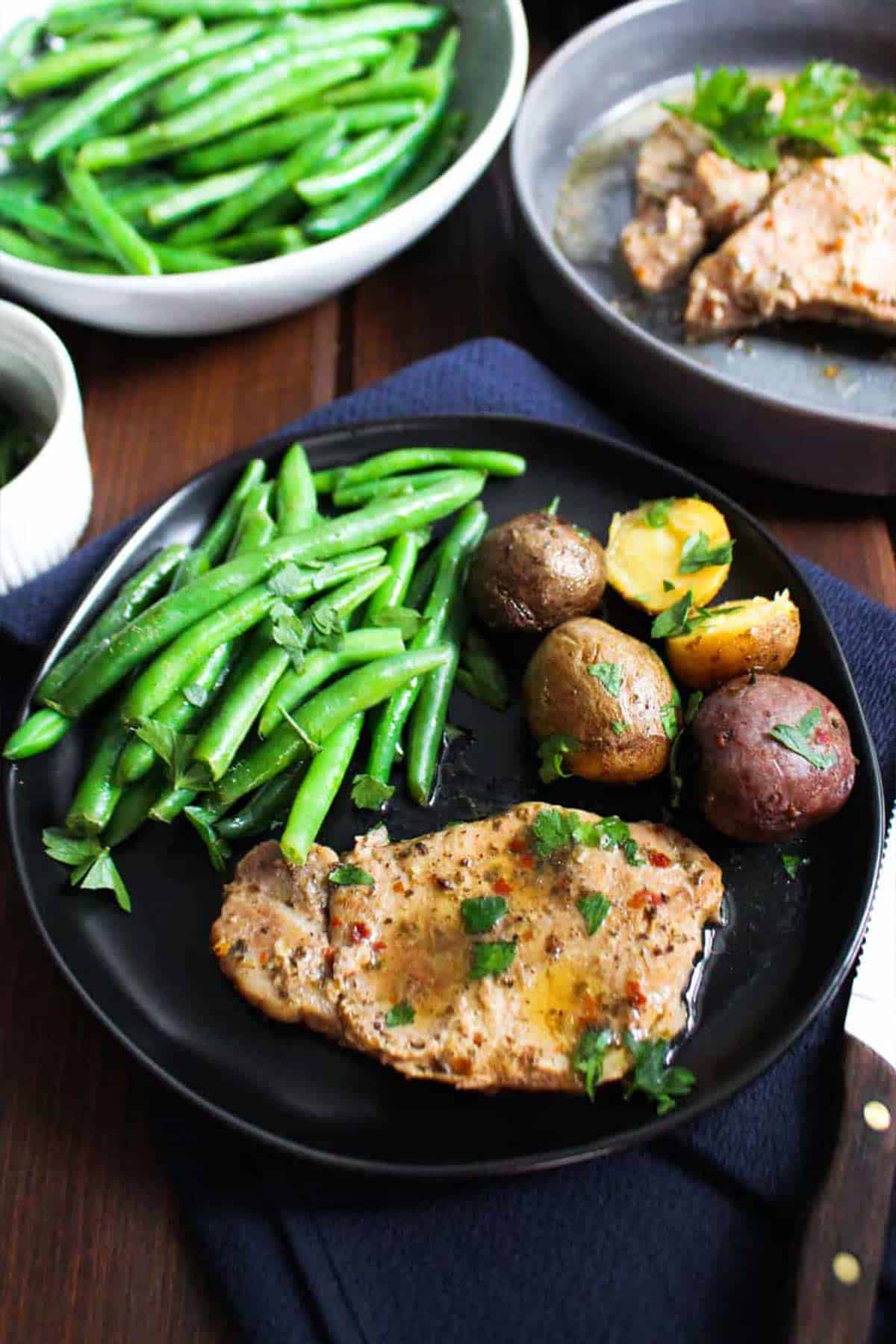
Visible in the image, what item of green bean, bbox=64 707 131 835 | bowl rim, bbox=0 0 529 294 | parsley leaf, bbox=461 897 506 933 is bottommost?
parsley leaf, bbox=461 897 506 933

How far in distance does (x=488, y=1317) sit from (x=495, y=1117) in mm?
267

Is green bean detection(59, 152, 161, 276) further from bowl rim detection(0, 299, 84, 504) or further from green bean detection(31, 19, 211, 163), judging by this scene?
bowl rim detection(0, 299, 84, 504)

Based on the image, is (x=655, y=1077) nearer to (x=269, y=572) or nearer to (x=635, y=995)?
(x=635, y=995)

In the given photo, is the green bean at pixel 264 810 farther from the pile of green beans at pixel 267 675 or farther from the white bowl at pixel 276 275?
the white bowl at pixel 276 275

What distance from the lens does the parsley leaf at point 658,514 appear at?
2.25 m

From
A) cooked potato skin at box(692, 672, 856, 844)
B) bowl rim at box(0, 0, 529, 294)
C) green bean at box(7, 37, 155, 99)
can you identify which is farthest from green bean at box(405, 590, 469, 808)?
green bean at box(7, 37, 155, 99)

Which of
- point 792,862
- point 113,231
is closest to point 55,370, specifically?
point 113,231

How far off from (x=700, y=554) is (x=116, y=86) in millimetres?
1828

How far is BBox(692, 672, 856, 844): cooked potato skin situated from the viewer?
182cm

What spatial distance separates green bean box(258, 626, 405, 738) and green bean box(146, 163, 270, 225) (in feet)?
4.09

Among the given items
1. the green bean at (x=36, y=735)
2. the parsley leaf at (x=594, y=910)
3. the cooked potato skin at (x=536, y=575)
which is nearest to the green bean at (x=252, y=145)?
the cooked potato skin at (x=536, y=575)

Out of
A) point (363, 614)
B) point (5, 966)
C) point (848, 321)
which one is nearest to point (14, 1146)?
point (5, 966)

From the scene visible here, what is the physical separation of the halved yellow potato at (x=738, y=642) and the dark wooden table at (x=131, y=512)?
1.73 feet

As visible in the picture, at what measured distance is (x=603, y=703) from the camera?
192cm
